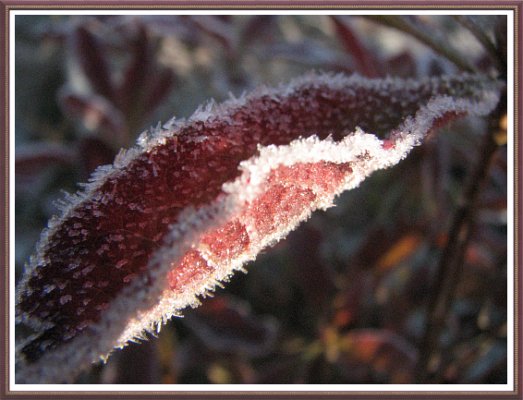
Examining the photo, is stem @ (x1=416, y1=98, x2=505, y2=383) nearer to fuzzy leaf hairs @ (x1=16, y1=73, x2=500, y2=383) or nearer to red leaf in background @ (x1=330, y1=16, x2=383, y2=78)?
fuzzy leaf hairs @ (x1=16, y1=73, x2=500, y2=383)

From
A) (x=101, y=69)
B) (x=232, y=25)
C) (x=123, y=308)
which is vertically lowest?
(x=123, y=308)

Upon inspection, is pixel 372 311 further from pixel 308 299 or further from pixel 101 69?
pixel 101 69

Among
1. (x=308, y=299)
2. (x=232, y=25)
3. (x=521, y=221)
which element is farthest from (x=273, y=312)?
(x=232, y=25)

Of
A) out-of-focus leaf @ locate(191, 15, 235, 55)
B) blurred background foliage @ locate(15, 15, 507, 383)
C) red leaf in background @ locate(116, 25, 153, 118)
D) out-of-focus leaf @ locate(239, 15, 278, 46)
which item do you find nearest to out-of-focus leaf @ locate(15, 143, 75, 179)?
blurred background foliage @ locate(15, 15, 507, 383)

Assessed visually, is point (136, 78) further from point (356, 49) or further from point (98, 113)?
point (356, 49)

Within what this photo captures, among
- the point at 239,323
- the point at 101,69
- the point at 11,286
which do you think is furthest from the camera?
the point at 101,69

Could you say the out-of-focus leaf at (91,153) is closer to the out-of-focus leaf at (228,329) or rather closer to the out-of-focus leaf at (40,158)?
the out-of-focus leaf at (40,158)

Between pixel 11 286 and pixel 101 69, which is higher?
pixel 101 69

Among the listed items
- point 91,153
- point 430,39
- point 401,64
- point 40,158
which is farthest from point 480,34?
point 40,158
